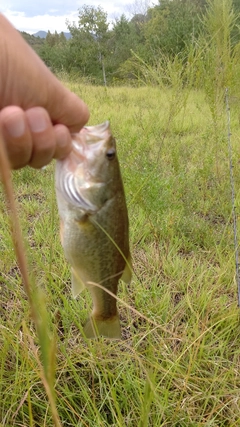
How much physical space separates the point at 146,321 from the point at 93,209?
3.79 feet

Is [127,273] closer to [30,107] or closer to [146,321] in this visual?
[30,107]

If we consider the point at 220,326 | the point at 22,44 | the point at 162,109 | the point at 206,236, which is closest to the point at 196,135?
the point at 162,109

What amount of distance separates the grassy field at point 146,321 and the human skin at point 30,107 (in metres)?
0.42

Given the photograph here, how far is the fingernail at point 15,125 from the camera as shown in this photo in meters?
1.04

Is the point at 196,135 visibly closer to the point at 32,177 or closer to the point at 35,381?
the point at 32,177

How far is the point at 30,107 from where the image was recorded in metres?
1.13

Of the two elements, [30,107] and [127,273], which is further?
[127,273]

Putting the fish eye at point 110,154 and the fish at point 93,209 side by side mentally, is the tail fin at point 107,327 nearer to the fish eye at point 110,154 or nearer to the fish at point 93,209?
the fish at point 93,209

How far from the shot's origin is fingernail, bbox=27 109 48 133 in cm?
110

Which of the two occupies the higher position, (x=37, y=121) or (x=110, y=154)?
(x=37, y=121)

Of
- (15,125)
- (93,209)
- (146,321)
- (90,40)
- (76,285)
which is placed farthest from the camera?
(90,40)

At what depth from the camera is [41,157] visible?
1199 mm

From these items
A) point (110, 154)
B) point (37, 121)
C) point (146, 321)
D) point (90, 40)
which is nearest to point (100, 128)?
point (110, 154)

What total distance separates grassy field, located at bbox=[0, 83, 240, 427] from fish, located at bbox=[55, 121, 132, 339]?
224mm
